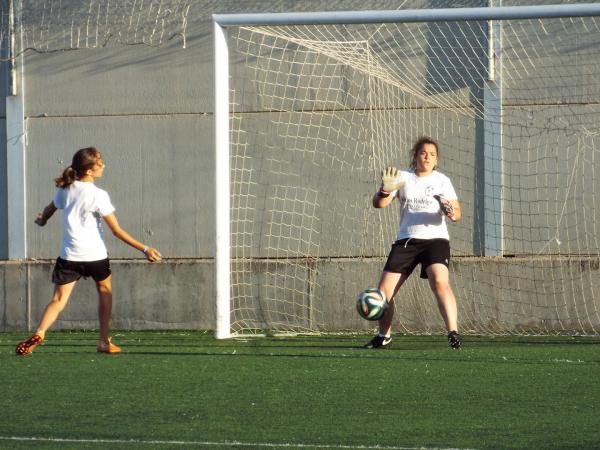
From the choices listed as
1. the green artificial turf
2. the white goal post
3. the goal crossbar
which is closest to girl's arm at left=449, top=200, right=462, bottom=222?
the green artificial turf

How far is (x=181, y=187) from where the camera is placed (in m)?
12.9

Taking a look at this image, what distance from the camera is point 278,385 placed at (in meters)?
7.37

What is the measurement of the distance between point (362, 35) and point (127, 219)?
3180 mm

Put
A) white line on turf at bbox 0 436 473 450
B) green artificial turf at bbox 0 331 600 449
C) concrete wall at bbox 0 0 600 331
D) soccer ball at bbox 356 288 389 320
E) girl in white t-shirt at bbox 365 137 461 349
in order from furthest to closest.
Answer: concrete wall at bbox 0 0 600 331 → girl in white t-shirt at bbox 365 137 461 349 → soccer ball at bbox 356 288 389 320 → green artificial turf at bbox 0 331 600 449 → white line on turf at bbox 0 436 473 450

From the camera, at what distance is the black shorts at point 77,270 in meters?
9.47

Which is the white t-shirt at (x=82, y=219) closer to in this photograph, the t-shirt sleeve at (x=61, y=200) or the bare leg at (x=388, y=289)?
the t-shirt sleeve at (x=61, y=200)

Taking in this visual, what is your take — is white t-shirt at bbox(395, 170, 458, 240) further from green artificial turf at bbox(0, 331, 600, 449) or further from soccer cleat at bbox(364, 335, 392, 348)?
green artificial turf at bbox(0, 331, 600, 449)

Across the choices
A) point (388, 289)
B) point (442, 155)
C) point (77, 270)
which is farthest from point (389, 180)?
point (442, 155)

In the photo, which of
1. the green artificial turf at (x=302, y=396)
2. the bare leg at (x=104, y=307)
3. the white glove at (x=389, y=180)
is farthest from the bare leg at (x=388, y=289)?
the bare leg at (x=104, y=307)

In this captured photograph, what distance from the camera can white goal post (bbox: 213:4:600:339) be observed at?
39.3 ft

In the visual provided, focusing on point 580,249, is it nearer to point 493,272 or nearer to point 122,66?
point 493,272

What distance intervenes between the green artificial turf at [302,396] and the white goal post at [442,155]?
175 centimetres

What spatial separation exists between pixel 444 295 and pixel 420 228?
0.61m

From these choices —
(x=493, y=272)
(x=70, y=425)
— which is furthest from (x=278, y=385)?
(x=493, y=272)
